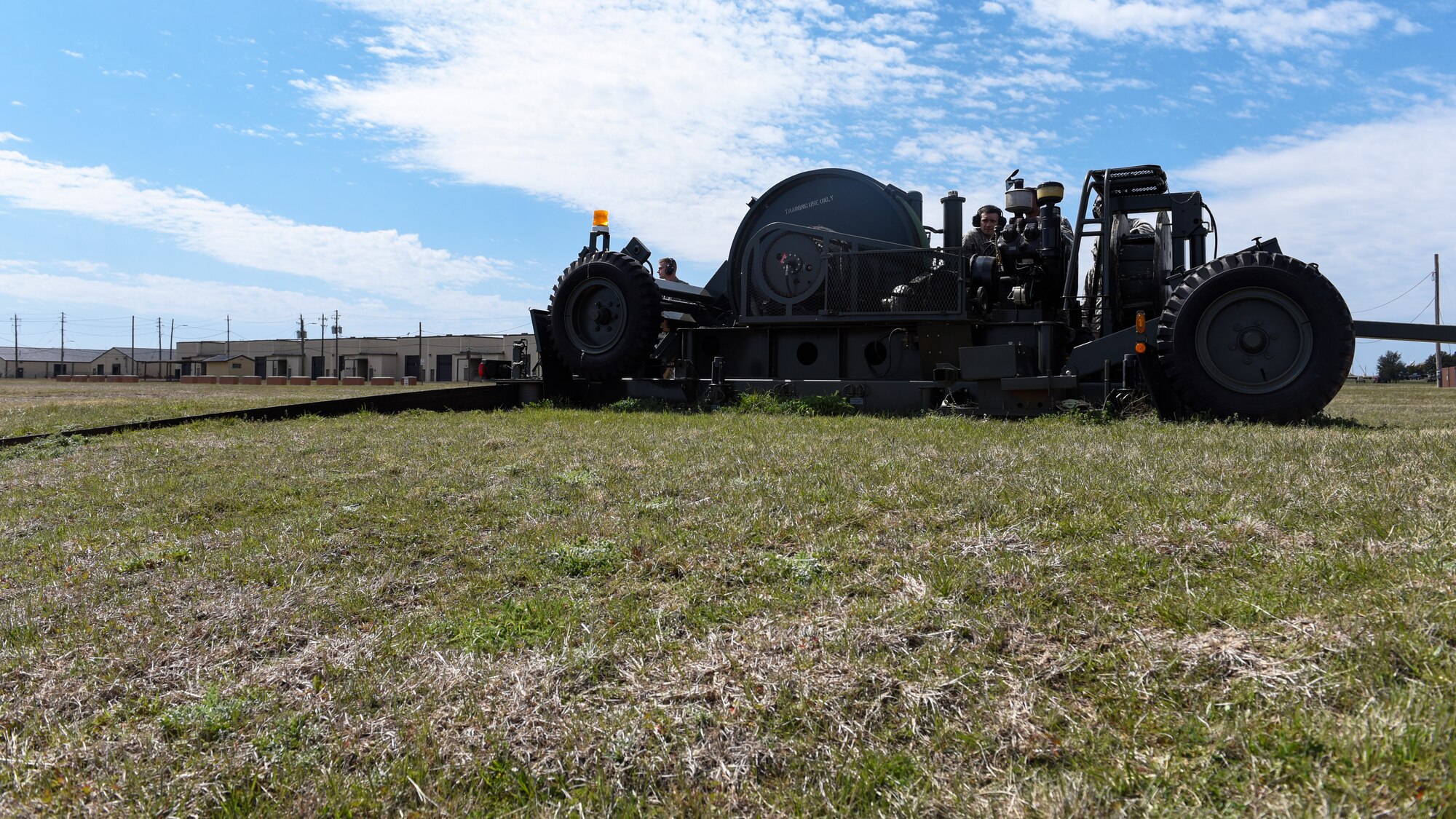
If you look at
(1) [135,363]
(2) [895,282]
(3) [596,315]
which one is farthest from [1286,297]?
(1) [135,363]

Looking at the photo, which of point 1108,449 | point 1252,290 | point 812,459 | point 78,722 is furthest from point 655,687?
point 1252,290

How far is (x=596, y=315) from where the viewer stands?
13.9m

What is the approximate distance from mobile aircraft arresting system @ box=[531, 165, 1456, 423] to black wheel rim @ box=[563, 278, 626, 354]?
24mm

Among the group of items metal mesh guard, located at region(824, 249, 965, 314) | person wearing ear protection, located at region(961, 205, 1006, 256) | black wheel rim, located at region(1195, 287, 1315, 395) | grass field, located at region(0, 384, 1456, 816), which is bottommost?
grass field, located at region(0, 384, 1456, 816)

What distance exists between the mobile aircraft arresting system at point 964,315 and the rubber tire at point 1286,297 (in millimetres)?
16

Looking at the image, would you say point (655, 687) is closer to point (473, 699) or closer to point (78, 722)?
point (473, 699)

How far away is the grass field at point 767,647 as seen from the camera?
235cm

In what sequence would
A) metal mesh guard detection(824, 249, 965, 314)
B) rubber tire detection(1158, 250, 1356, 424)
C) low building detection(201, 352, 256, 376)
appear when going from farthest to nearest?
1. low building detection(201, 352, 256, 376)
2. metal mesh guard detection(824, 249, 965, 314)
3. rubber tire detection(1158, 250, 1356, 424)

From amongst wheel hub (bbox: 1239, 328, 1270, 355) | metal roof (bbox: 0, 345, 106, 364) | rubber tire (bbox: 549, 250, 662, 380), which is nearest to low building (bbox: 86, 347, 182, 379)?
metal roof (bbox: 0, 345, 106, 364)

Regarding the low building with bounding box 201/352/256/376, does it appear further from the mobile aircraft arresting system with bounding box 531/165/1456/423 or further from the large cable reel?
the large cable reel

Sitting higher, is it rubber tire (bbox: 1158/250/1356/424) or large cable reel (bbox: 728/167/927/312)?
large cable reel (bbox: 728/167/927/312)

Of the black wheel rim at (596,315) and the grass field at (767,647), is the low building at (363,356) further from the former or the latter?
the grass field at (767,647)

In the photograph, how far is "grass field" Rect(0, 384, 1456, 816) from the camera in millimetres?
2350

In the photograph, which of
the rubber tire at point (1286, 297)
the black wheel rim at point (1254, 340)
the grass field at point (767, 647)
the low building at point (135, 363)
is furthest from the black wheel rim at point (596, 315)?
the low building at point (135, 363)
